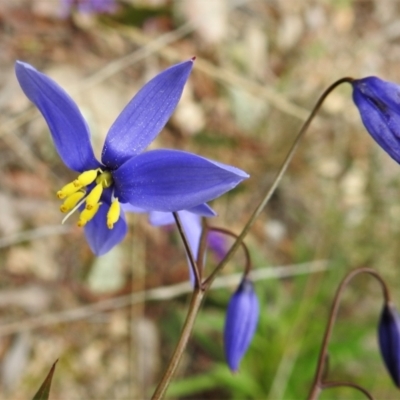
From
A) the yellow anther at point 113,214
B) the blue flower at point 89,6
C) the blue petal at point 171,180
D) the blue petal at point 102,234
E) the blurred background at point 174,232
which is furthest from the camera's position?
the blue flower at point 89,6

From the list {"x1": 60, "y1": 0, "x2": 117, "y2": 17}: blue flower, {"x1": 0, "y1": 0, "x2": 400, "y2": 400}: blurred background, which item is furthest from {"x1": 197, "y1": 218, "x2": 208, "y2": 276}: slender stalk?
{"x1": 60, "y1": 0, "x2": 117, "y2": 17}: blue flower

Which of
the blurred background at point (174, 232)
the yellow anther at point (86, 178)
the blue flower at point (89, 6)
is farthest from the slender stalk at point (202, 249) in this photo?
the blue flower at point (89, 6)

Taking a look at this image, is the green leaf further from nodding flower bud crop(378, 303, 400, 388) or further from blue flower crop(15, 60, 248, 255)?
nodding flower bud crop(378, 303, 400, 388)

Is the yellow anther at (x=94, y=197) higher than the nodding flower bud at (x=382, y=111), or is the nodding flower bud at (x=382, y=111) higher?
the nodding flower bud at (x=382, y=111)

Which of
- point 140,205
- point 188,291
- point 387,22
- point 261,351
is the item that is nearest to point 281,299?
point 261,351

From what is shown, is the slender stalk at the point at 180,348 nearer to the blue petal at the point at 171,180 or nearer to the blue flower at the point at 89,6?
the blue petal at the point at 171,180

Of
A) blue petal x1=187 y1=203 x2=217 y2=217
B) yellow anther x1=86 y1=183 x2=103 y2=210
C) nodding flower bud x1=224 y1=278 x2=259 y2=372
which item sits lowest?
nodding flower bud x1=224 y1=278 x2=259 y2=372
